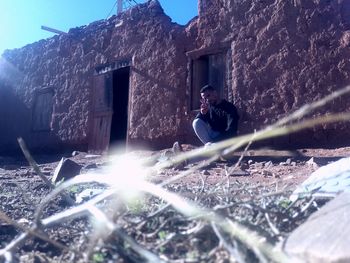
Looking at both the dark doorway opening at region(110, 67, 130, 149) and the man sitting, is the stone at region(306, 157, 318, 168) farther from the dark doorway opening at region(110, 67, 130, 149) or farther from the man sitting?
the dark doorway opening at region(110, 67, 130, 149)

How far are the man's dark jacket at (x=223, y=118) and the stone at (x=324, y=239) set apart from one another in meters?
4.83

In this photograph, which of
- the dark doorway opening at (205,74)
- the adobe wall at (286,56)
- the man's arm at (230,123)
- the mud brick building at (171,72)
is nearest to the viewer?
the adobe wall at (286,56)

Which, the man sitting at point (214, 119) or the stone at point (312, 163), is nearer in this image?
the stone at point (312, 163)

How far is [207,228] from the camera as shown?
1.62 m

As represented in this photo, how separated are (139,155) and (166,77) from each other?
4.11 feet

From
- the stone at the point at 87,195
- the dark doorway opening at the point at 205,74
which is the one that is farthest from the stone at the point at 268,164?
the stone at the point at 87,195

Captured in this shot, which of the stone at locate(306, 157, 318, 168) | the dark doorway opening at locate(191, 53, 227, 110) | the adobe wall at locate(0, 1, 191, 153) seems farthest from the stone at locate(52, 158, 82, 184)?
the dark doorway opening at locate(191, 53, 227, 110)

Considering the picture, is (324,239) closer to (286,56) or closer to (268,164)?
(268,164)

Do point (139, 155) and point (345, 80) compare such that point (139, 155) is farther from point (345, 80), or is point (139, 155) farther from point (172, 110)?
point (345, 80)

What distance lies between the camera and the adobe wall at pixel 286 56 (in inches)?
245

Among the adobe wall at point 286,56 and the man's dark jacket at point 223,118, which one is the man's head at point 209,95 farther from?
the adobe wall at point 286,56

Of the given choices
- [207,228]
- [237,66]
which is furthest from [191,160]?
[207,228]

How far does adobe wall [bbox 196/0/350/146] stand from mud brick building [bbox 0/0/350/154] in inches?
0.5

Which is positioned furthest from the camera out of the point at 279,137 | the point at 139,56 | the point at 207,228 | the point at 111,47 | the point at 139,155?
the point at 111,47
